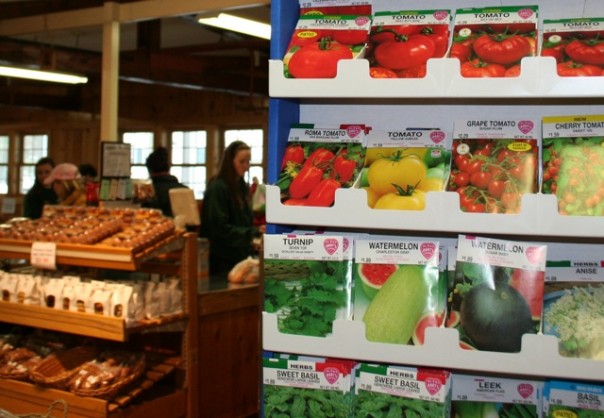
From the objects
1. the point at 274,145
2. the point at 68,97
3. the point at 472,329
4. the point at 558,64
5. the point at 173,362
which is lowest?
the point at 173,362

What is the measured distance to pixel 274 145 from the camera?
2.06 m

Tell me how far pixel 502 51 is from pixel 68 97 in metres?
12.7

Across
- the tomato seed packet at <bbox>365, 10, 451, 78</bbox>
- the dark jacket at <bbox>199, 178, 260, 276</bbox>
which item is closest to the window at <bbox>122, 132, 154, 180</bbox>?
the dark jacket at <bbox>199, 178, 260, 276</bbox>

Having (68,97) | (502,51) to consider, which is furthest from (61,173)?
(68,97)

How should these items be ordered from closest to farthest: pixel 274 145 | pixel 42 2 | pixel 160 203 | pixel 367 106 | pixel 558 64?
pixel 558 64 < pixel 274 145 < pixel 367 106 < pixel 160 203 < pixel 42 2

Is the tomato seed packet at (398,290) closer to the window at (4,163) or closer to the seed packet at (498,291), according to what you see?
the seed packet at (498,291)

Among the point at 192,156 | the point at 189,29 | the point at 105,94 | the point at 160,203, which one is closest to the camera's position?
the point at 160,203

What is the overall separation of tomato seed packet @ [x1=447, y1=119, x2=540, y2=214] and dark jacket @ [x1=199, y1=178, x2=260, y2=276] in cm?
341

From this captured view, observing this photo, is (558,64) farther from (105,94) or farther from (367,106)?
(105,94)

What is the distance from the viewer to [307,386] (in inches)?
75.4

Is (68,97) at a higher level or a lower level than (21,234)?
higher

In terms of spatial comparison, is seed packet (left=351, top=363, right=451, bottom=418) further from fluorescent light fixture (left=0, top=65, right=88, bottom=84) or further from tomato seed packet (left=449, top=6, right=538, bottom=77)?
fluorescent light fixture (left=0, top=65, right=88, bottom=84)

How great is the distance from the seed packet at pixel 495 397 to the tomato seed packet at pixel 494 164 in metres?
0.53

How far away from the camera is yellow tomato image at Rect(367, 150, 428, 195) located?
1.92 m
